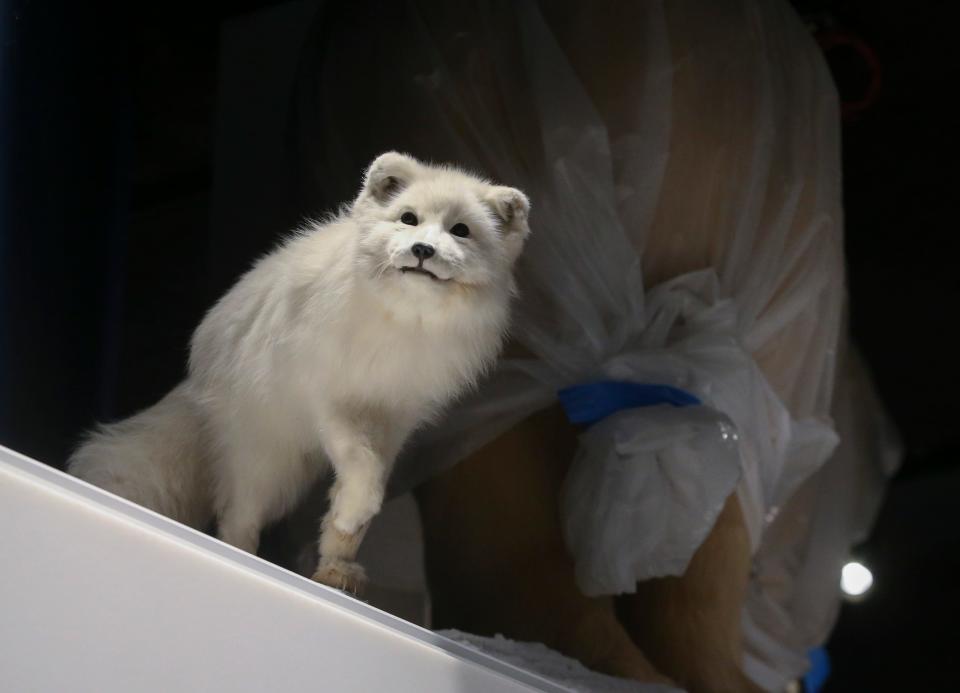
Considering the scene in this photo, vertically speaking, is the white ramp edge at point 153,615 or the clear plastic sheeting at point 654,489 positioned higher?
the white ramp edge at point 153,615

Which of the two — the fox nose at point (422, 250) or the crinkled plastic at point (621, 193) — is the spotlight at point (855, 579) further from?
the fox nose at point (422, 250)

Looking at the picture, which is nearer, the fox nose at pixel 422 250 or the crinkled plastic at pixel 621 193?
the fox nose at pixel 422 250

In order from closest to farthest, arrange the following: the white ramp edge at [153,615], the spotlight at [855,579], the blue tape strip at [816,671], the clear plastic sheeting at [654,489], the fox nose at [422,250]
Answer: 1. the white ramp edge at [153,615]
2. the fox nose at [422,250]
3. the clear plastic sheeting at [654,489]
4. the blue tape strip at [816,671]
5. the spotlight at [855,579]

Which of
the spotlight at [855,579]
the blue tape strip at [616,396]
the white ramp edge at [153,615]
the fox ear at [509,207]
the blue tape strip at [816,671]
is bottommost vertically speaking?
the blue tape strip at [816,671]

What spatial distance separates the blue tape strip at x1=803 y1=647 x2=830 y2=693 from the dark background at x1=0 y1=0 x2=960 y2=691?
151mm

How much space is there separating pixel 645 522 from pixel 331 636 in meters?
0.45

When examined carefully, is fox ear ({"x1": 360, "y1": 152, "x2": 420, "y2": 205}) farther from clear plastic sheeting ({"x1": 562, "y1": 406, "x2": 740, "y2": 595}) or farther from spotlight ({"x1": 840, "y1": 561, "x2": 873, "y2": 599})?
spotlight ({"x1": 840, "y1": 561, "x2": 873, "y2": 599})

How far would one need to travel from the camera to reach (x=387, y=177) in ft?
2.56

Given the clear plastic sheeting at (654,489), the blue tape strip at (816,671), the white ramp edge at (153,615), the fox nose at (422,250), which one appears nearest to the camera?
the white ramp edge at (153,615)

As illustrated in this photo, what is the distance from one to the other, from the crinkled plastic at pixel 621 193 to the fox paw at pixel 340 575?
0.23m

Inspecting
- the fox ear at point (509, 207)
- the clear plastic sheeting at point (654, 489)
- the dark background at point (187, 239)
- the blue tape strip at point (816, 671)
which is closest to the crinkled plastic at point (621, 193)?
the clear plastic sheeting at point (654, 489)

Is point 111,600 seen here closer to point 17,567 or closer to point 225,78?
point 17,567

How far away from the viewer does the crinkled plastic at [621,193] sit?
3.27 ft

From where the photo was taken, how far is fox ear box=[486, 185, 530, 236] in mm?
783
